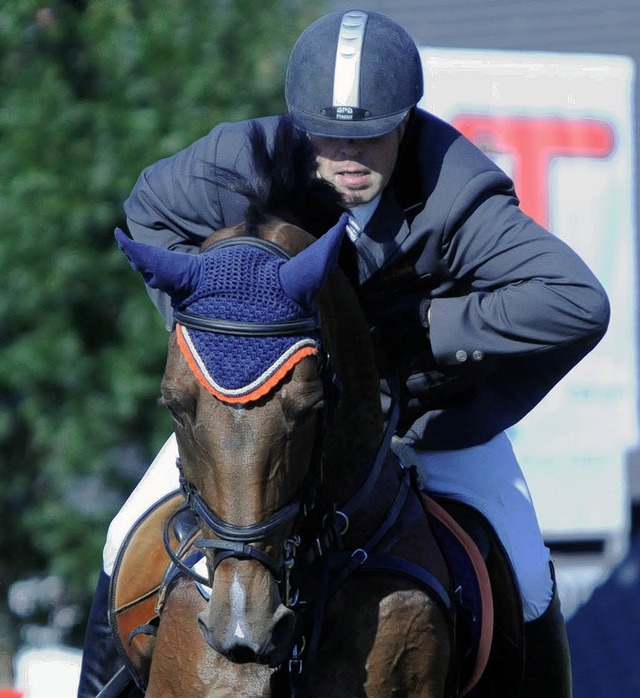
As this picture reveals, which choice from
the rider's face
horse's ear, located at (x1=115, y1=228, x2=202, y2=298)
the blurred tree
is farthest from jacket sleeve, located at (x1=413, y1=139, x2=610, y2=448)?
the blurred tree

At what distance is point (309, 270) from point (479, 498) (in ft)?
4.28

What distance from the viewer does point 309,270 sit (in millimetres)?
2887

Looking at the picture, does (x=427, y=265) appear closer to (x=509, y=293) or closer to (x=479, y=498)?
(x=509, y=293)

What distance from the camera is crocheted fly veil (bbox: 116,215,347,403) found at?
284 centimetres

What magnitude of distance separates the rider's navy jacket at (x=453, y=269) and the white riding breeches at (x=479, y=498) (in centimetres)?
7

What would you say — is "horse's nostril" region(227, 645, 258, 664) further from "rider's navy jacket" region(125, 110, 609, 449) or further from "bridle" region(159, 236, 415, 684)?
"rider's navy jacket" region(125, 110, 609, 449)

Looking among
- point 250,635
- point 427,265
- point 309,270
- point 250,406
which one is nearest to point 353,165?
point 427,265

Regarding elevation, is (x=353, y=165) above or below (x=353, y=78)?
below

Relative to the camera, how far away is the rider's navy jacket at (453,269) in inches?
136

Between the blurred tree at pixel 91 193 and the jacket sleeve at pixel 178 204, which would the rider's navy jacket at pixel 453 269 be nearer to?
A: the jacket sleeve at pixel 178 204

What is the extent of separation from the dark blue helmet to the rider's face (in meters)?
0.05

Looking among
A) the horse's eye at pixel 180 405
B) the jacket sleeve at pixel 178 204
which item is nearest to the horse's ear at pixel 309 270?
the horse's eye at pixel 180 405

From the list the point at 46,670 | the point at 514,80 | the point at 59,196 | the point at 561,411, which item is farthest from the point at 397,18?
the point at 46,670

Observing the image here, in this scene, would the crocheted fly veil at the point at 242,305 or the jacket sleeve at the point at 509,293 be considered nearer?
the crocheted fly veil at the point at 242,305
